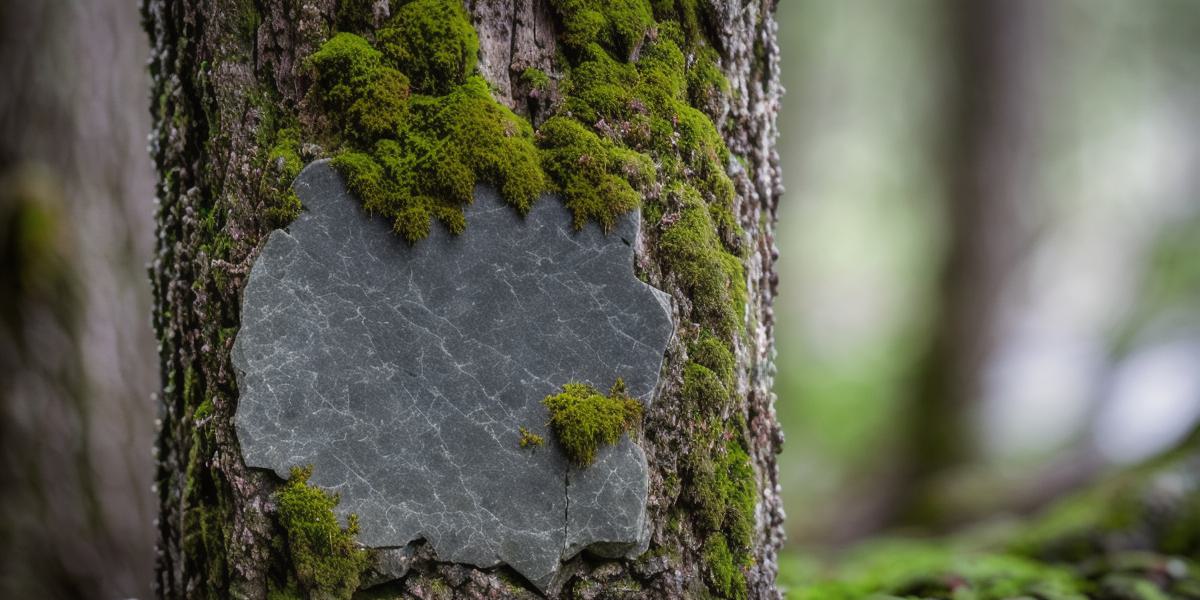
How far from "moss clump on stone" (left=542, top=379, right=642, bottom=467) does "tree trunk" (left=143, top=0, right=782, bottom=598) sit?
84 millimetres

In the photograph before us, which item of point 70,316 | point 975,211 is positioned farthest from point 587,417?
point 975,211

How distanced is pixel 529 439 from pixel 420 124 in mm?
676

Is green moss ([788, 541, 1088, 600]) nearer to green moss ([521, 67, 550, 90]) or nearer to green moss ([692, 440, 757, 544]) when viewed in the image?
green moss ([692, 440, 757, 544])

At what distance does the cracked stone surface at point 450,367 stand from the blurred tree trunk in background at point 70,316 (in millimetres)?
2789

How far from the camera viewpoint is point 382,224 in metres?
1.57

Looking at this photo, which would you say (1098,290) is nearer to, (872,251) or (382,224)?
(872,251)

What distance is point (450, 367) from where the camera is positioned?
1570mm

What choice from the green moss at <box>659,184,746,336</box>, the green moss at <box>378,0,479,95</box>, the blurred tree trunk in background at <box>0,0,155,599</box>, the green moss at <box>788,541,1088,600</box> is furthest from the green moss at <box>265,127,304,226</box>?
the blurred tree trunk in background at <box>0,0,155,599</box>

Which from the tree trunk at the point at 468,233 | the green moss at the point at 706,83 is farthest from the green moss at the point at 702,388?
the green moss at the point at 706,83

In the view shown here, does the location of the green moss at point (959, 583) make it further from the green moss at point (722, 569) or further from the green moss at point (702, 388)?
the green moss at point (702, 388)

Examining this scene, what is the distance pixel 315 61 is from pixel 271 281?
0.45 m

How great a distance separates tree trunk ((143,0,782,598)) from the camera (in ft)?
5.17

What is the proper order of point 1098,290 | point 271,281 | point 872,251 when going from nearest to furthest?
point 271,281, point 1098,290, point 872,251

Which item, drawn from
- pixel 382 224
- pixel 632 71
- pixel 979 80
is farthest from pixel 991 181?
pixel 382 224
